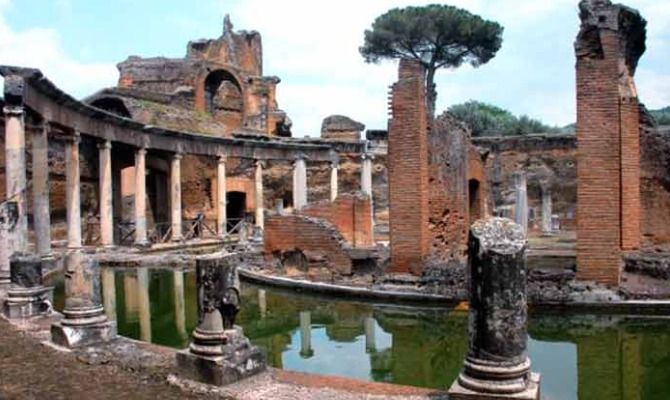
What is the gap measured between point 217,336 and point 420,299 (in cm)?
673

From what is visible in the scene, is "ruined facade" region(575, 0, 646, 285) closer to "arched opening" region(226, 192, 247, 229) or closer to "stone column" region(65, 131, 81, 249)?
"stone column" region(65, 131, 81, 249)

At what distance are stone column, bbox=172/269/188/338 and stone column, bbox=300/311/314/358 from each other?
71.5 inches

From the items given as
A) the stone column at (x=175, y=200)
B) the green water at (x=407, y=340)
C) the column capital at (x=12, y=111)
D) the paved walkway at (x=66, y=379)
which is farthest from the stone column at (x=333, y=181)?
the paved walkway at (x=66, y=379)

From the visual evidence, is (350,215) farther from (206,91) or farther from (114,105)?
(206,91)

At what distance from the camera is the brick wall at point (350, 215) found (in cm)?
1966

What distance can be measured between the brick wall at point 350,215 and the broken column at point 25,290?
1035 cm

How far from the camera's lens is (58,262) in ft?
58.6

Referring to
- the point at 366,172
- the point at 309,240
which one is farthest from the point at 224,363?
the point at 366,172

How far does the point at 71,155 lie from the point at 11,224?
30.9 feet

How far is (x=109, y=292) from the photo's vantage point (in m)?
14.7

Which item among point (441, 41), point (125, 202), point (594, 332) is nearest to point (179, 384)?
point (594, 332)

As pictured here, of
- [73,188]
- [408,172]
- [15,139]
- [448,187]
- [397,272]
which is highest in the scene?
[15,139]

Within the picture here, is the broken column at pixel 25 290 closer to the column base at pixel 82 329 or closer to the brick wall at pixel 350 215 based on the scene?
the column base at pixel 82 329

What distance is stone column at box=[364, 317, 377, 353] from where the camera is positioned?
9983mm
